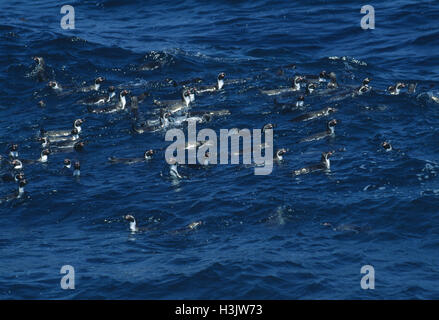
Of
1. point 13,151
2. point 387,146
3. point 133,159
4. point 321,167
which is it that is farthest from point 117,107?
point 387,146

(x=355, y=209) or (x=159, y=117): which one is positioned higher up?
(x=159, y=117)

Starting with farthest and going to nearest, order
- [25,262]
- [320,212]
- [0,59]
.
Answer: [0,59] < [320,212] < [25,262]

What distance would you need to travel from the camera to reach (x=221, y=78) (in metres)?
37.3

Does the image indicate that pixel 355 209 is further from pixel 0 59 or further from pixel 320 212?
pixel 0 59

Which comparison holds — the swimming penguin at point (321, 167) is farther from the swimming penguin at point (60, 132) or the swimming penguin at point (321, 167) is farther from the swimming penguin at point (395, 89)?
the swimming penguin at point (60, 132)

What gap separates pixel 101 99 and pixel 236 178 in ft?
33.4
